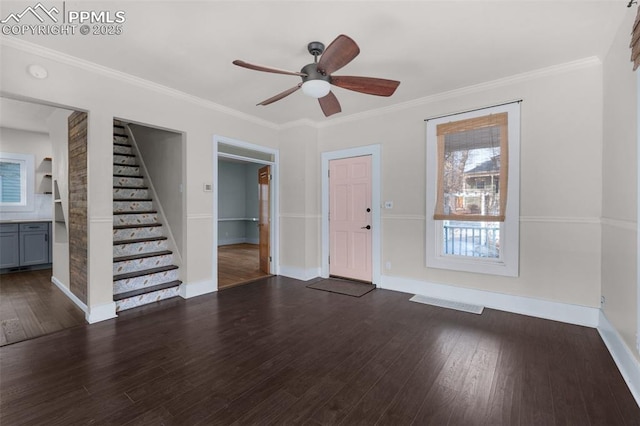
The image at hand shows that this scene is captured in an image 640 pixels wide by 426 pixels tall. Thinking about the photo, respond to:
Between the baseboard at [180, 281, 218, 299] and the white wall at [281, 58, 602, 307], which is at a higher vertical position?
the white wall at [281, 58, 602, 307]

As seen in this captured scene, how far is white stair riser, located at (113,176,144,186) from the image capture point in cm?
457

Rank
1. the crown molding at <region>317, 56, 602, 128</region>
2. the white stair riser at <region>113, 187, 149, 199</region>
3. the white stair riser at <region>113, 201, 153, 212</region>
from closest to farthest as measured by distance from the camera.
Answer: the crown molding at <region>317, 56, 602, 128</region>
the white stair riser at <region>113, 201, 153, 212</region>
the white stair riser at <region>113, 187, 149, 199</region>

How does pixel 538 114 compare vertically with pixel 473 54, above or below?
below

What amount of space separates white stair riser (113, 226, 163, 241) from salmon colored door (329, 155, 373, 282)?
2695 millimetres

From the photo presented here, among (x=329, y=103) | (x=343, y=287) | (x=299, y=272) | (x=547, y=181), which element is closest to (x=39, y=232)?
(x=299, y=272)

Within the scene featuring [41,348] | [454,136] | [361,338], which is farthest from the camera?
[454,136]

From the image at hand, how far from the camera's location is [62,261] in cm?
413

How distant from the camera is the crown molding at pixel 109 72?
2.60 meters

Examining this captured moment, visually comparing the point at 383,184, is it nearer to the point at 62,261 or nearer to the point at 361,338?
the point at 361,338

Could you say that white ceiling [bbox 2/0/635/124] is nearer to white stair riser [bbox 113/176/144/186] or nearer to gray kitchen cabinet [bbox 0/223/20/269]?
white stair riser [bbox 113/176/144/186]

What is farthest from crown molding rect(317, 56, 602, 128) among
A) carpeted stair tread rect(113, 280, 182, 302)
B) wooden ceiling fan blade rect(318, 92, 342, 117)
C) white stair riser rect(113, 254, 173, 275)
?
carpeted stair tread rect(113, 280, 182, 302)

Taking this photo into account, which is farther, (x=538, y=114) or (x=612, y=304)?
(x=538, y=114)

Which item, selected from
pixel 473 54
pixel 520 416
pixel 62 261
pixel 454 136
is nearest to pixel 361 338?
pixel 520 416

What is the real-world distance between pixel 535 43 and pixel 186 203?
4227 mm
